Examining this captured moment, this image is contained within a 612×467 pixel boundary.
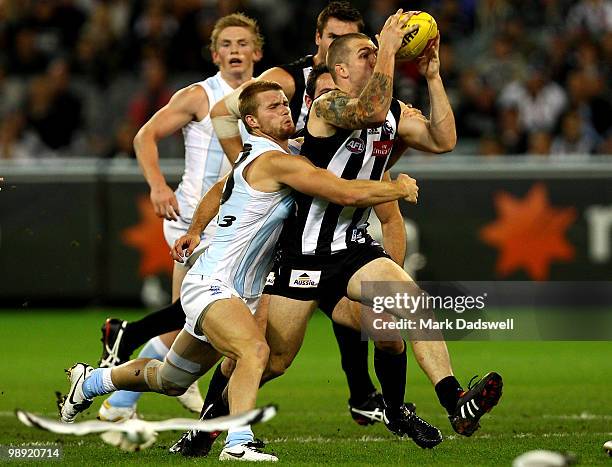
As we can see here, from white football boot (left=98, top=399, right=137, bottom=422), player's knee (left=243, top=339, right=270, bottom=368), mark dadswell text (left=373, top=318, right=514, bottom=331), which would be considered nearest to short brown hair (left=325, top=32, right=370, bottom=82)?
mark dadswell text (left=373, top=318, right=514, bottom=331)

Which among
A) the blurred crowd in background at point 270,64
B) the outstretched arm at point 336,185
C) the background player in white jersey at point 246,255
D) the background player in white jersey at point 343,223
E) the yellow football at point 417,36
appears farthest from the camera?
the blurred crowd in background at point 270,64

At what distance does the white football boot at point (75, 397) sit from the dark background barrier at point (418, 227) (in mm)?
7157

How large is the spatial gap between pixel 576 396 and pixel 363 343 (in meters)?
2.17

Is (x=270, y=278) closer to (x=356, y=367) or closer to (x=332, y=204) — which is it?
(x=332, y=204)

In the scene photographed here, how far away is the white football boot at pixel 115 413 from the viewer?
9117 mm

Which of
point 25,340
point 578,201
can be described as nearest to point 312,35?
point 578,201

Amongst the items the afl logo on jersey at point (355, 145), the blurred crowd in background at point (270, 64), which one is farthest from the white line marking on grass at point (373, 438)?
the blurred crowd in background at point (270, 64)

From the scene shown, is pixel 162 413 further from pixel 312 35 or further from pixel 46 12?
pixel 46 12

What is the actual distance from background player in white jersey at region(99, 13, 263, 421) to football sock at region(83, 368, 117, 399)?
1.19 m

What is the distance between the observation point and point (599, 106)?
17.2 meters

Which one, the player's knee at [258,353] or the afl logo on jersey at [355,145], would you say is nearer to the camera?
the player's knee at [258,353]

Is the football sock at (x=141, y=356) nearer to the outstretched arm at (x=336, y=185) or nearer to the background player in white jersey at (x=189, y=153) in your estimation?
the background player in white jersey at (x=189, y=153)

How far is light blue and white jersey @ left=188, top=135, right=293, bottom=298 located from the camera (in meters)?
7.41

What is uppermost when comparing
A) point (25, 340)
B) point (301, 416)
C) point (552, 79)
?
point (552, 79)
